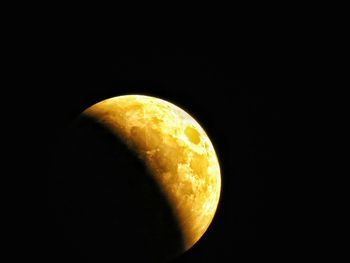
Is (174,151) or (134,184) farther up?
(174,151)

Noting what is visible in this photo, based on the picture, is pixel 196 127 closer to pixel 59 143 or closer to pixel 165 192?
pixel 165 192

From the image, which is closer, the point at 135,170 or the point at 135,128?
the point at 135,170

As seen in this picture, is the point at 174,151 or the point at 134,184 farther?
the point at 174,151

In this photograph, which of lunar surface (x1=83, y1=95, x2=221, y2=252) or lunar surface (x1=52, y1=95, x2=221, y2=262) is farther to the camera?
lunar surface (x1=83, y1=95, x2=221, y2=252)

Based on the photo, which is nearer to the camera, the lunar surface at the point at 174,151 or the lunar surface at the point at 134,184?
the lunar surface at the point at 134,184

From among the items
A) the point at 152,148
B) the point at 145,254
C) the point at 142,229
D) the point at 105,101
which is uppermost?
the point at 105,101

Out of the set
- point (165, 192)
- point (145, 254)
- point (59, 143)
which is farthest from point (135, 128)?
point (145, 254)

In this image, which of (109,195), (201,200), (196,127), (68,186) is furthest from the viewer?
(196,127)

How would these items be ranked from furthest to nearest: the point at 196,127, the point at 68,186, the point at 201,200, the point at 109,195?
the point at 196,127 < the point at 201,200 < the point at 68,186 < the point at 109,195
